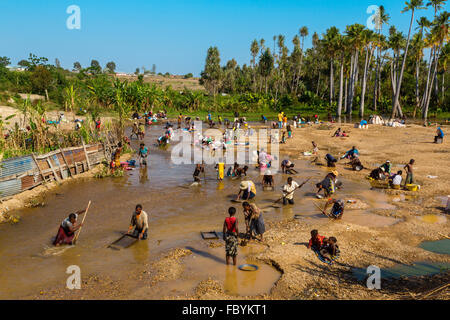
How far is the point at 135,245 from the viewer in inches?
385

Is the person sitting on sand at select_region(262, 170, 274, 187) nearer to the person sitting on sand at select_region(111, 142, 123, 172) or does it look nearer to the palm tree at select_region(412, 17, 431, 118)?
the person sitting on sand at select_region(111, 142, 123, 172)

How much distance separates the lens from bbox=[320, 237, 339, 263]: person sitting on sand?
8.58 metres

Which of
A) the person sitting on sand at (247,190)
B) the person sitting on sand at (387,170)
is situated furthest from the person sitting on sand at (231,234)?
the person sitting on sand at (387,170)

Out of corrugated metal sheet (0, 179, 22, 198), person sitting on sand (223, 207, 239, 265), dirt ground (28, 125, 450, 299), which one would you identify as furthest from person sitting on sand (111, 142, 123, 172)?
person sitting on sand (223, 207, 239, 265)

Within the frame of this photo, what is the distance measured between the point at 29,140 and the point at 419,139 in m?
29.0

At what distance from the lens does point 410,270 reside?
816 centimetres

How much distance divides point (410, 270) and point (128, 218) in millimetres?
9064

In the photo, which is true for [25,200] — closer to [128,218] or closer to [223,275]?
[128,218]

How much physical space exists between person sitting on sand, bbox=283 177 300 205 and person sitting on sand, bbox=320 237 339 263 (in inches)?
174

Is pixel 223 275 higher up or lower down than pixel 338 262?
lower down

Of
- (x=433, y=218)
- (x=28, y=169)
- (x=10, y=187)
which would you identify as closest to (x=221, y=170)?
(x=28, y=169)
